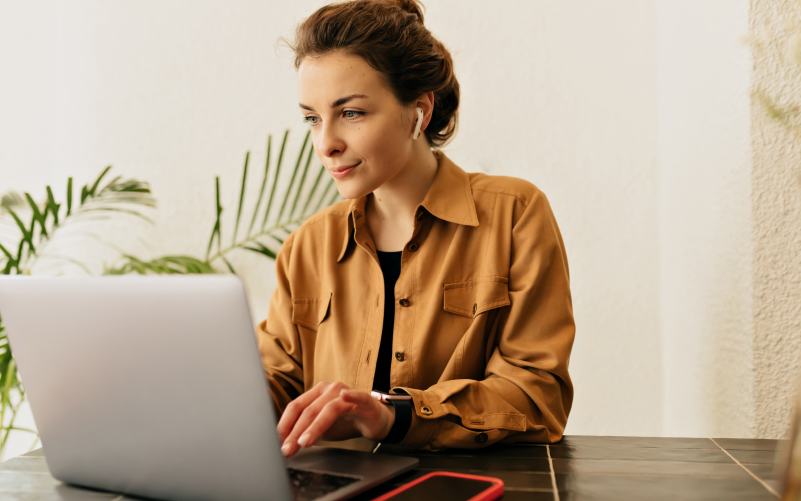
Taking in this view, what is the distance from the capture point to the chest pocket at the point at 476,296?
3.87 ft

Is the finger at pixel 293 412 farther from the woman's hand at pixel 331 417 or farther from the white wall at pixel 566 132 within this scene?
the white wall at pixel 566 132

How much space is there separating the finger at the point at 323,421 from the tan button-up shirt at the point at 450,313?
167mm

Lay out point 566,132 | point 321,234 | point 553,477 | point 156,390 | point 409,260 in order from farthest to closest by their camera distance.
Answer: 1. point 566,132
2. point 321,234
3. point 409,260
4. point 553,477
5. point 156,390

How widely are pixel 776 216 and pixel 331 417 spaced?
918mm

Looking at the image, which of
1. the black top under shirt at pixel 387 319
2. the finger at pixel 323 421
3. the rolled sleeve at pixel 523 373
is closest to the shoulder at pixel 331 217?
the black top under shirt at pixel 387 319

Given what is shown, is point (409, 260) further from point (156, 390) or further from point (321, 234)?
point (156, 390)

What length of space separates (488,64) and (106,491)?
1.71 meters

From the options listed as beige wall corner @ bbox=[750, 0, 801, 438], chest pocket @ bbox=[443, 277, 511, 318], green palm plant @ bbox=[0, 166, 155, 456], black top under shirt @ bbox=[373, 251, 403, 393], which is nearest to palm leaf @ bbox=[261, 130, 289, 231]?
green palm plant @ bbox=[0, 166, 155, 456]

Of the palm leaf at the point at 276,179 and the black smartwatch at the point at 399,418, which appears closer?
the black smartwatch at the point at 399,418

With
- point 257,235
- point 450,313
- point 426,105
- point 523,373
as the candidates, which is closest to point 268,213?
point 257,235

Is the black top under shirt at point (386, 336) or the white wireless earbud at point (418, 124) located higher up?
the white wireless earbud at point (418, 124)

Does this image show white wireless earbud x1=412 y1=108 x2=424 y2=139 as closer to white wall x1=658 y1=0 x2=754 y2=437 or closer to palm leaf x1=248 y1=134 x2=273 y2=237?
white wall x1=658 y1=0 x2=754 y2=437

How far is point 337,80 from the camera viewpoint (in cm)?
117

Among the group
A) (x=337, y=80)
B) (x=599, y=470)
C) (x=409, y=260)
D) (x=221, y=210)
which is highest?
(x=337, y=80)
